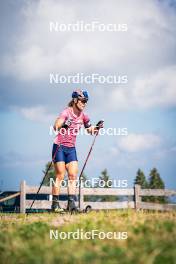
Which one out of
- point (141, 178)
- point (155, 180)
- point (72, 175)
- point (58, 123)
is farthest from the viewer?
point (141, 178)

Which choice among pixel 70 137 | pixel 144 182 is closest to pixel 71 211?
pixel 70 137

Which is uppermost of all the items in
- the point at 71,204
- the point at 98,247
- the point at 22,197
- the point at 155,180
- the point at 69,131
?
the point at 155,180

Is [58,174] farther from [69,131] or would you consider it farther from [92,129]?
[92,129]

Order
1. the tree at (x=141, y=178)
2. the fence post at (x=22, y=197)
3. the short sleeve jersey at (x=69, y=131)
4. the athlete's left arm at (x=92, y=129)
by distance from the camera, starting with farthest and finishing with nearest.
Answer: the tree at (x=141, y=178)
the fence post at (x=22, y=197)
the athlete's left arm at (x=92, y=129)
the short sleeve jersey at (x=69, y=131)

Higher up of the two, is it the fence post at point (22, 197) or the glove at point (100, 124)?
the glove at point (100, 124)

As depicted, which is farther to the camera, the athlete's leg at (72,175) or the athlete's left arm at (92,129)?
the athlete's left arm at (92,129)

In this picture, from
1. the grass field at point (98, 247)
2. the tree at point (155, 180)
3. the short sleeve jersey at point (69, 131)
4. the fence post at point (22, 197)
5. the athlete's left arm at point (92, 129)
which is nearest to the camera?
the grass field at point (98, 247)

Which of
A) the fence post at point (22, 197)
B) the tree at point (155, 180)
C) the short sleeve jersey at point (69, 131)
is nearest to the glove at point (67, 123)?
the short sleeve jersey at point (69, 131)

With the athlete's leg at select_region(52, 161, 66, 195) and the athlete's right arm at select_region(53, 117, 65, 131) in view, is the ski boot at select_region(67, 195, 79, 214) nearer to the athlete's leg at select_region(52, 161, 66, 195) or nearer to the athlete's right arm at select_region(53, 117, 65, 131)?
the athlete's leg at select_region(52, 161, 66, 195)

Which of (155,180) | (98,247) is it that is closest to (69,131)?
(98,247)

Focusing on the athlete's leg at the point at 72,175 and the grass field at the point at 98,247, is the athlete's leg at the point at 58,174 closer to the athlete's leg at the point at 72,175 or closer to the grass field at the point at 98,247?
the athlete's leg at the point at 72,175

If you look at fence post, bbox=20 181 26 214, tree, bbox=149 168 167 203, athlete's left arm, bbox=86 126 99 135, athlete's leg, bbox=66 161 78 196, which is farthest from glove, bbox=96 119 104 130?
tree, bbox=149 168 167 203

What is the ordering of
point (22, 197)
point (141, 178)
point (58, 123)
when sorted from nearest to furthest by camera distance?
point (58, 123) → point (22, 197) → point (141, 178)

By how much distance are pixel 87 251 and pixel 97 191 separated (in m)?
12.6
